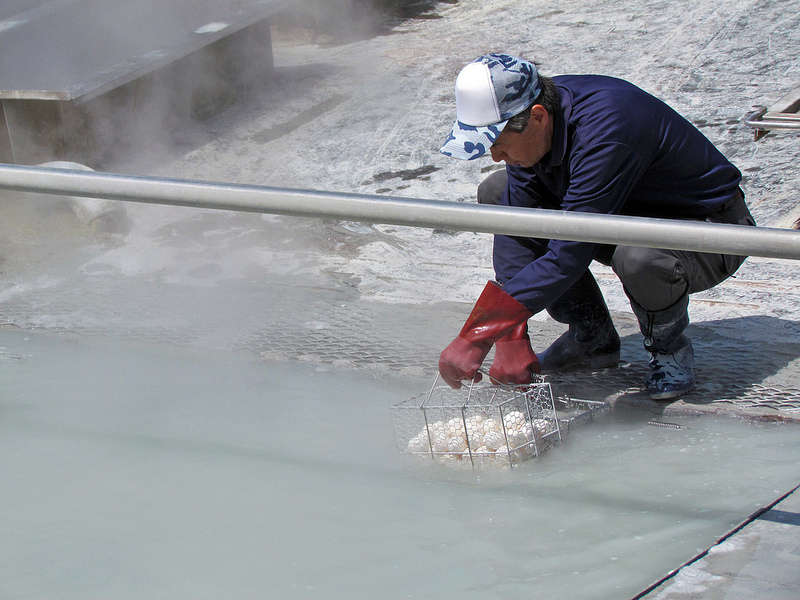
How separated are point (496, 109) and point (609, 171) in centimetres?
33

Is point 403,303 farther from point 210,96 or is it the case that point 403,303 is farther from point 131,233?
point 210,96

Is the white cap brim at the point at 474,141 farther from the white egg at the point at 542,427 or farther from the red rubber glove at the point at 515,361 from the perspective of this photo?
the white egg at the point at 542,427

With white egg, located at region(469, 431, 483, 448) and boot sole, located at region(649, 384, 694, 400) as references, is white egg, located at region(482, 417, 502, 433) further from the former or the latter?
boot sole, located at region(649, 384, 694, 400)

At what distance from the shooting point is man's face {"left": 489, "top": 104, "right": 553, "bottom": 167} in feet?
6.67

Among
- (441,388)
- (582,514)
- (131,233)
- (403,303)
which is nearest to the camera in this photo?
(582,514)

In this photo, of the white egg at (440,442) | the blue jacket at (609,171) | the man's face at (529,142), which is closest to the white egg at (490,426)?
the white egg at (440,442)

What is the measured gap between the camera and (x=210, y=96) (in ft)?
19.5

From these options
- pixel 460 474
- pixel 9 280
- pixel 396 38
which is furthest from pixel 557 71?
pixel 460 474

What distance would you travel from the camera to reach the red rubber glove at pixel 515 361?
2260mm

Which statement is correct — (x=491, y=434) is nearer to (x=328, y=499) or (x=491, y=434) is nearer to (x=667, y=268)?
(x=328, y=499)

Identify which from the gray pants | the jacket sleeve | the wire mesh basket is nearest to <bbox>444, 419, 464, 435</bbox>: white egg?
the wire mesh basket

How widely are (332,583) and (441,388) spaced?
94 cm

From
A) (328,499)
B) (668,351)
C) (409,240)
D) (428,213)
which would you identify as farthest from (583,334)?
(409,240)

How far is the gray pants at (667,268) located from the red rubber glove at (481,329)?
342 mm
